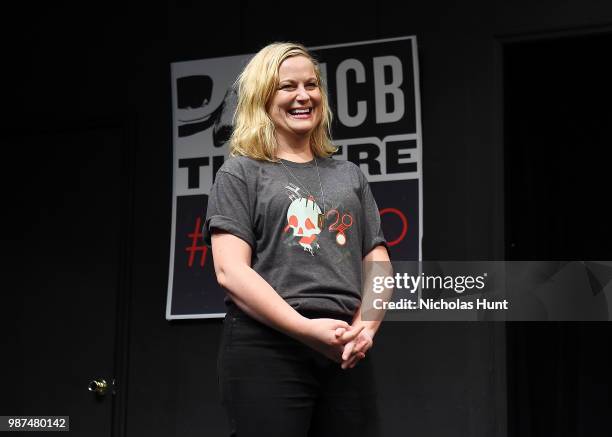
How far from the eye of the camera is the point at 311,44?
3.83 m

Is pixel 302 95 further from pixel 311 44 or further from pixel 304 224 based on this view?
pixel 311 44

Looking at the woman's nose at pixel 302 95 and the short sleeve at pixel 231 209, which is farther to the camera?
the woman's nose at pixel 302 95

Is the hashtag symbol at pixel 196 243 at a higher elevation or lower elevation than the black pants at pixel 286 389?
higher

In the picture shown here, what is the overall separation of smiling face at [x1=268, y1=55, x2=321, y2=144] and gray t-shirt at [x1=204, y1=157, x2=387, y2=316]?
0.09 metres

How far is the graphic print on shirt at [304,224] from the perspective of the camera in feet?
6.49

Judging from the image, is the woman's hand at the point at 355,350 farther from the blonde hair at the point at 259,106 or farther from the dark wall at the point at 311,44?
the dark wall at the point at 311,44

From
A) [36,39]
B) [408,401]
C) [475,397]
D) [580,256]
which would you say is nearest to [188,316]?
[408,401]

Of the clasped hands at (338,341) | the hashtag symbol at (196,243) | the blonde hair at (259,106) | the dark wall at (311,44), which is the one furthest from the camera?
the hashtag symbol at (196,243)

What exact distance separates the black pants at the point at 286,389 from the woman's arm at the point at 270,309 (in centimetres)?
4

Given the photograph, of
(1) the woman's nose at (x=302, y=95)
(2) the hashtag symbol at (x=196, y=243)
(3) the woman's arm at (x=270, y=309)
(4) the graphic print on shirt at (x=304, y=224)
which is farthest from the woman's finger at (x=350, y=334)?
(2) the hashtag symbol at (x=196, y=243)

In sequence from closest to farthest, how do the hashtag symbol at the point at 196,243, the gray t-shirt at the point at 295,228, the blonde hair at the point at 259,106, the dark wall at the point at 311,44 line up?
the gray t-shirt at the point at 295,228 < the blonde hair at the point at 259,106 < the dark wall at the point at 311,44 < the hashtag symbol at the point at 196,243

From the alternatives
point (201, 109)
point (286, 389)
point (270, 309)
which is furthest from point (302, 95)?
point (201, 109)

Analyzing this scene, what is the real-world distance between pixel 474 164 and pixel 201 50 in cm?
130

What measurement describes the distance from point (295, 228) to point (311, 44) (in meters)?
1.99
